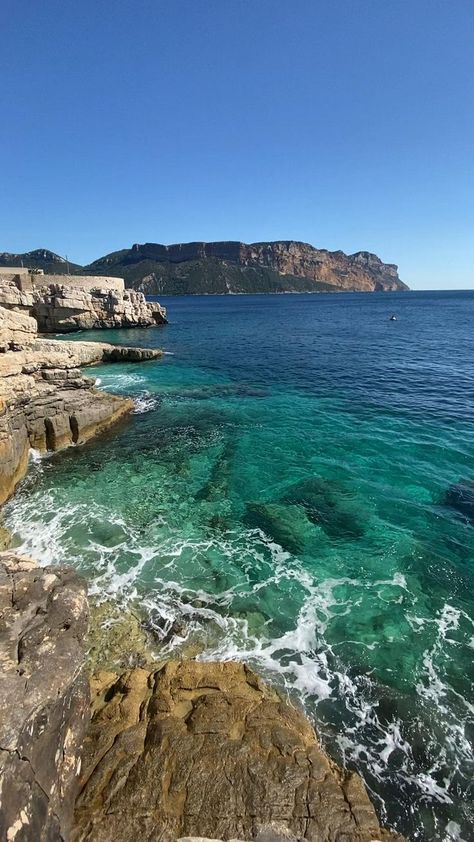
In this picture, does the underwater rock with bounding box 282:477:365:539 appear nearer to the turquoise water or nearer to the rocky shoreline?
the turquoise water

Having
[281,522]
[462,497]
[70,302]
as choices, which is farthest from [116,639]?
[70,302]

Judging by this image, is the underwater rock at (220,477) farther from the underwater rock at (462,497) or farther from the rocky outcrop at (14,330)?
the rocky outcrop at (14,330)

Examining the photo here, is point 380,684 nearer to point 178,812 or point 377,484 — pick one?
point 178,812

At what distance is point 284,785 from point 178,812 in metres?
1.47

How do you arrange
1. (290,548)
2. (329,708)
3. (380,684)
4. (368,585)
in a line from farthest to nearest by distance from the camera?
(290,548) < (368,585) < (380,684) < (329,708)

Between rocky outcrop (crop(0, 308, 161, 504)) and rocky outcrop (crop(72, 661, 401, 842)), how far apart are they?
A: 37.4 ft

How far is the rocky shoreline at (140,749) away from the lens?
191 inches

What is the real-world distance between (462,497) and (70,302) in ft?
185

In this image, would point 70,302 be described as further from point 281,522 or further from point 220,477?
point 281,522

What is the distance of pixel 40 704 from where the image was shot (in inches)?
202

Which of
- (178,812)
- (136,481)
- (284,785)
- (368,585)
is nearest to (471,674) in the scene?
(368,585)

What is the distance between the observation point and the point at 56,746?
5.22m

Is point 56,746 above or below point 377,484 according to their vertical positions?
above

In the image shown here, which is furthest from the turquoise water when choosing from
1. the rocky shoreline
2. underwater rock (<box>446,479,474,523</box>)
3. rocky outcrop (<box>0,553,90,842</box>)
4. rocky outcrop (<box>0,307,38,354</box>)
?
rocky outcrop (<box>0,307,38,354</box>)
